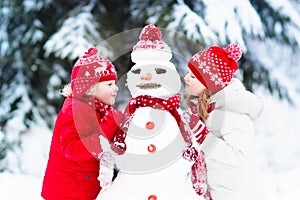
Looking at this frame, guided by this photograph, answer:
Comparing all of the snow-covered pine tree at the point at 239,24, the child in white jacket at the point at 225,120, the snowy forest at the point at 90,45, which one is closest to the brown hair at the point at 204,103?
the child in white jacket at the point at 225,120

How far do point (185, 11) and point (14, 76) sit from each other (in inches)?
74.0

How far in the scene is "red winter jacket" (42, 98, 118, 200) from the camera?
2.12 meters

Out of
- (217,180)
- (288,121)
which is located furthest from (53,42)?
(288,121)

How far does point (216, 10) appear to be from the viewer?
14.9 feet

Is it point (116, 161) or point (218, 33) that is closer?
point (116, 161)

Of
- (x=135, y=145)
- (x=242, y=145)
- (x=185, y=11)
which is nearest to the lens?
(x=135, y=145)

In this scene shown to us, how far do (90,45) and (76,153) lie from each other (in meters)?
2.41

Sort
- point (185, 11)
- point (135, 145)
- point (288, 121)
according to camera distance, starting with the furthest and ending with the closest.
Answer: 1. point (288, 121)
2. point (185, 11)
3. point (135, 145)

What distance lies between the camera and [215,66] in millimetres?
2297

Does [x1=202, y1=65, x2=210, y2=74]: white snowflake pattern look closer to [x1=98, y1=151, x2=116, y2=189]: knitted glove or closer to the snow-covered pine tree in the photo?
[x1=98, y1=151, x2=116, y2=189]: knitted glove

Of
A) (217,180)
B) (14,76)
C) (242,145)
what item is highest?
(242,145)

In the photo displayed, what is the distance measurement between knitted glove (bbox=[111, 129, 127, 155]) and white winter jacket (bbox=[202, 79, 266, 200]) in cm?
39

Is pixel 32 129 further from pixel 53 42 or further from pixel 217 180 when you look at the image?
pixel 217 180

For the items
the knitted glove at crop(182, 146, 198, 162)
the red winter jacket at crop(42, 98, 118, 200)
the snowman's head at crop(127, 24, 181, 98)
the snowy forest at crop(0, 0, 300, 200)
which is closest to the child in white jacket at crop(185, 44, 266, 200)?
the knitted glove at crop(182, 146, 198, 162)
